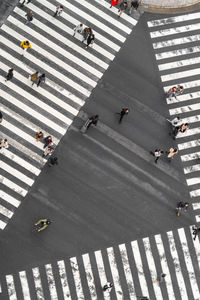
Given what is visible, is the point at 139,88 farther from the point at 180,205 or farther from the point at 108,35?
the point at 180,205

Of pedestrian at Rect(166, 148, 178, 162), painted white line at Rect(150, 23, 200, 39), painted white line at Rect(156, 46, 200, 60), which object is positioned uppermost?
painted white line at Rect(150, 23, 200, 39)

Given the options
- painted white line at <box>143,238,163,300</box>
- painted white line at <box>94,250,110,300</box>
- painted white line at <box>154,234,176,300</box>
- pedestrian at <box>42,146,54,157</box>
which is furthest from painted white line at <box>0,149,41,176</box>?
painted white line at <box>154,234,176,300</box>

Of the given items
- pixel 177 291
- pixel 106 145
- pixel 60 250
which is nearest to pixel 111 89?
pixel 106 145

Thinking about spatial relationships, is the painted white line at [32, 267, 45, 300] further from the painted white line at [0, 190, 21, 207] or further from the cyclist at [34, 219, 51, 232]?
the painted white line at [0, 190, 21, 207]

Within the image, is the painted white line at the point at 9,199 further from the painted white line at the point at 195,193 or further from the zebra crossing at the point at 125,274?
the painted white line at the point at 195,193

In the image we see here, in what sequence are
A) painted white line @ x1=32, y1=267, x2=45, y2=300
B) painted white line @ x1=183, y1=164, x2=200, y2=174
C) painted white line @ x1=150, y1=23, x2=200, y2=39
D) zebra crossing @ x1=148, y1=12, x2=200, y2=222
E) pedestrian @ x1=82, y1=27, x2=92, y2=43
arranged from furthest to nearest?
painted white line @ x1=150, y1=23, x2=200, y2=39 < pedestrian @ x1=82, y1=27, x2=92, y2=43 < zebra crossing @ x1=148, y1=12, x2=200, y2=222 < painted white line @ x1=183, y1=164, x2=200, y2=174 < painted white line @ x1=32, y1=267, x2=45, y2=300

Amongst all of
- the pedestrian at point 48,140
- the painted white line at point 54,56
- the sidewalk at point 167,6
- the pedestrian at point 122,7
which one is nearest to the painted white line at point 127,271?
the pedestrian at point 48,140

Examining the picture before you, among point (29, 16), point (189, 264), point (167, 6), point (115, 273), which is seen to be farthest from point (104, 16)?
point (189, 264)
